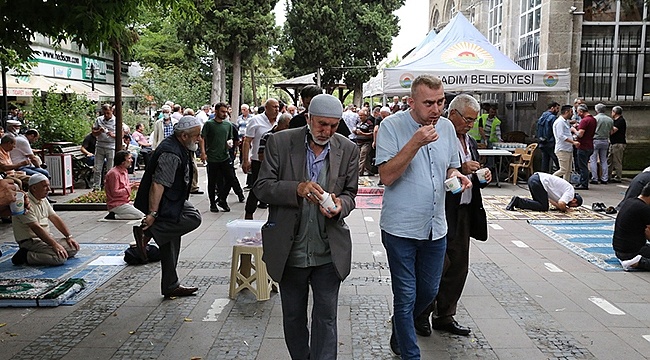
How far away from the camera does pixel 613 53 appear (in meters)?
18.0

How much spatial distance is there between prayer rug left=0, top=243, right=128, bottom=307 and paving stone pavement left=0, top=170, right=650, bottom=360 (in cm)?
13

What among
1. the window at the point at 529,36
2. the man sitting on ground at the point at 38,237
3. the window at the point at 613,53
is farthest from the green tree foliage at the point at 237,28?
the man sitting on ground at the point at 38,237

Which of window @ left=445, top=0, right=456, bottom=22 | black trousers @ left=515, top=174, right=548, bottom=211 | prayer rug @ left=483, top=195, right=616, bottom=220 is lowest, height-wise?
prayer rug @ left=483, top=195, right=616, bottom=220

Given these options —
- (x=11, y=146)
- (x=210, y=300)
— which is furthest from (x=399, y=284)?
(x=11, y=146)

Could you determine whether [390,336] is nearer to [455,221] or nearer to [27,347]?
[455,221]

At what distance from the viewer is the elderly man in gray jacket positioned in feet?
12.2

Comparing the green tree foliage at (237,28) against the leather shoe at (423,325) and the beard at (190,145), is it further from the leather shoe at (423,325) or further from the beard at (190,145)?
the leather shoe at (423,325)

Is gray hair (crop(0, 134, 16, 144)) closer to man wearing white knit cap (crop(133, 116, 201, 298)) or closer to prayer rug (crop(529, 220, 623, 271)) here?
man wearing white knit cap (crop(133, 116, 201, 298))

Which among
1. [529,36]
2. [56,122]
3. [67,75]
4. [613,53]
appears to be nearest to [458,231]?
[56,122]

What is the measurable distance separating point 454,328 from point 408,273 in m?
1.26

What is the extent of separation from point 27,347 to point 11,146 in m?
6.90

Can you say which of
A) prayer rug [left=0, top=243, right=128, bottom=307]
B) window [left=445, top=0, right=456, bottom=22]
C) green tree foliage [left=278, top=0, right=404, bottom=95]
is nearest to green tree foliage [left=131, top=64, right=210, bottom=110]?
green tree foliage [left=278, top=0, right=404, bottom=95]

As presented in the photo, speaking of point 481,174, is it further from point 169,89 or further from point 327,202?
point 169,89

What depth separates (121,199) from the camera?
10.0m
